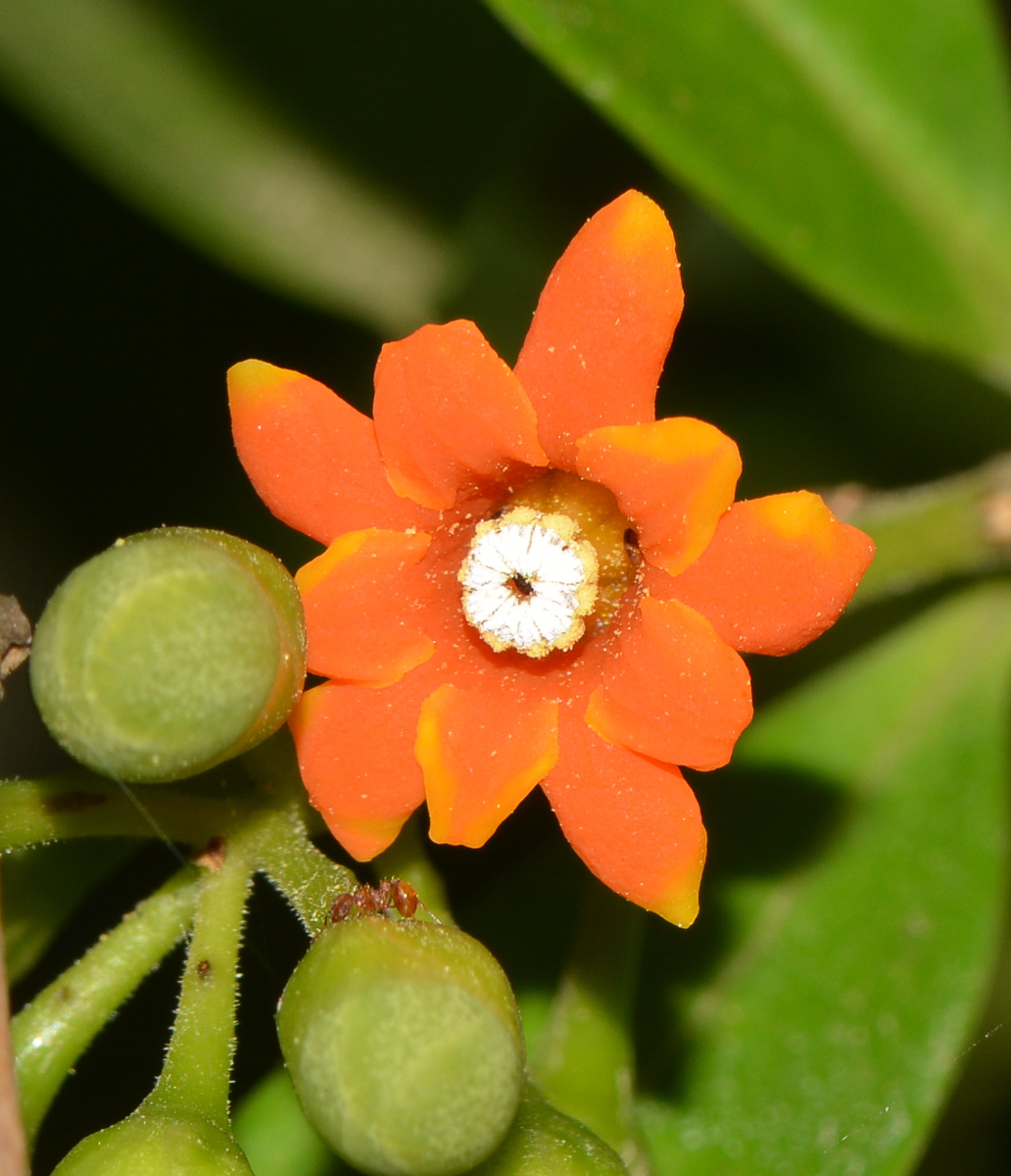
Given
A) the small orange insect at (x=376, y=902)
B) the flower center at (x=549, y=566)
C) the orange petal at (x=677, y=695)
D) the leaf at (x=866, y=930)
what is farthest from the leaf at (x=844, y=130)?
the small orange insect at (x=376, y=902)

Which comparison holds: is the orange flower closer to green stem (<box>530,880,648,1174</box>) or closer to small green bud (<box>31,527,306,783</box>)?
small green bud (<box>31,527,306,783</box>)

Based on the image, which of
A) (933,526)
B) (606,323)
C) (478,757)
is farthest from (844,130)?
(478,757)

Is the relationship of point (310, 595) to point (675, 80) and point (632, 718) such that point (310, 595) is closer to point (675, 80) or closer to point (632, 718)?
point (632, 718)

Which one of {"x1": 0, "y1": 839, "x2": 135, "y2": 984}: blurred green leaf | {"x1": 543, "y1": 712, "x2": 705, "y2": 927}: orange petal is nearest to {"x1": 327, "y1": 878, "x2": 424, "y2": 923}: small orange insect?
{"x1": 543, "y1": 712, "x2": 705, "y2": 927}: orange petal

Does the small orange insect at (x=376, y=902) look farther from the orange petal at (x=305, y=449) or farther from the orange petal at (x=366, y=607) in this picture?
the orange petal at (x=305, y=449)

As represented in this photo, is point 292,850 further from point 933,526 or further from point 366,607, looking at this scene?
point 933,526

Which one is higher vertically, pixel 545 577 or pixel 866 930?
pixel 545 577
